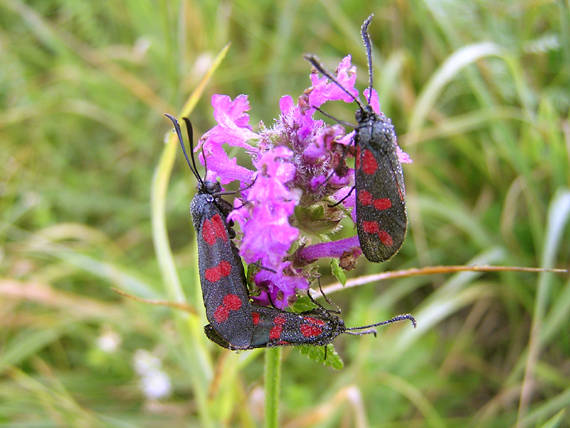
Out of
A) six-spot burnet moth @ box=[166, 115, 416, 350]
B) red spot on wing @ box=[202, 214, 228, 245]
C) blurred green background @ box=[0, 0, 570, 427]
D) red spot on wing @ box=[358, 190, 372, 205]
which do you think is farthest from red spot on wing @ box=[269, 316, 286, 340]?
blurred green background @ box=[0, 0, 570, 427]

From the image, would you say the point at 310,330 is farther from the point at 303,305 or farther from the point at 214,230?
the point at 214,230

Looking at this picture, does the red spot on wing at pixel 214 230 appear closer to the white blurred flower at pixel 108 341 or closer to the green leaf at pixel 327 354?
the green leaf at pixel 327 354

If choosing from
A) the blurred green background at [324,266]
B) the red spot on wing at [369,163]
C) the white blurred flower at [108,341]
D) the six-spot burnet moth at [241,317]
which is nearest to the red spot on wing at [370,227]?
the red spot on wing at [369,163]

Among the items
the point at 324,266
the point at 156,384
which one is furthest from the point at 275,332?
the point at 324,266

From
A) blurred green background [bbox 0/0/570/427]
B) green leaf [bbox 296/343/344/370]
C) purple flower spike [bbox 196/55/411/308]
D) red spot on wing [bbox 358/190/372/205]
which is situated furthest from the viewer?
blurred green background [bbox 0/0/570/427]

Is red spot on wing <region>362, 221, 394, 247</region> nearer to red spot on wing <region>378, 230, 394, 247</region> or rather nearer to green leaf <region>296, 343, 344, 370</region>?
red spot on wing <region>378, 230, 394, 247</region>

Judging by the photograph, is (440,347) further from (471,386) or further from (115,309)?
(115,309)
